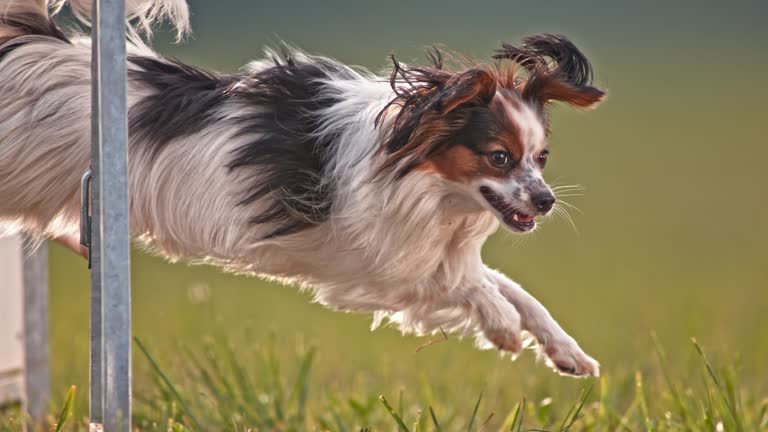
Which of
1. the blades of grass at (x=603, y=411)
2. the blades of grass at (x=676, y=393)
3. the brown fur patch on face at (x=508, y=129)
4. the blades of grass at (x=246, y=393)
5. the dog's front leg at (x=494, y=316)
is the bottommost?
the blades of grass at (x=246, y=393)

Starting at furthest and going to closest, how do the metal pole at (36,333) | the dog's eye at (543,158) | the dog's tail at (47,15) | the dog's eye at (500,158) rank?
the metal pole at (36,333) → the dog's tail at (47,15) → the dog's eye at (543,158) → the dog's eye at (500,158)

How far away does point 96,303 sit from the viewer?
9.69ft

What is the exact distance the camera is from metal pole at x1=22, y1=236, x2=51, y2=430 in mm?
5527

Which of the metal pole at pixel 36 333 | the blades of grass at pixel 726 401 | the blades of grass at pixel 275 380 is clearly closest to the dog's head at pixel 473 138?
the blades of grass at pixel 726 401

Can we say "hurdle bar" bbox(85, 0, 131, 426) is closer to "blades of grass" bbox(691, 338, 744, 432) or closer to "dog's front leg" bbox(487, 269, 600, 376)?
"dog's front leg" bbox(487, 269, 600, 376)

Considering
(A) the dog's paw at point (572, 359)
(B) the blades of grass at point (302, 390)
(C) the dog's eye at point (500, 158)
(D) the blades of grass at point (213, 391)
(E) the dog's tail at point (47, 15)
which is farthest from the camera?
(B) the blades of grass at point (302, 390)

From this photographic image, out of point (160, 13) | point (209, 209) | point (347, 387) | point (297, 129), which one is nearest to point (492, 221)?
point (297, 129)

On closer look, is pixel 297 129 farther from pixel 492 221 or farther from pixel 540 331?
pixel 540 331

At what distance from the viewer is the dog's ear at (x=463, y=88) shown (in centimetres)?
328

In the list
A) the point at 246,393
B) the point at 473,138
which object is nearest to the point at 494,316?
the point at 473,138

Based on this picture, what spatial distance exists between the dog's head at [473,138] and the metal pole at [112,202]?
3.11ft

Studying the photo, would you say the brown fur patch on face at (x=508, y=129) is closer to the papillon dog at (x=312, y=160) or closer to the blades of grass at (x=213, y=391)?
the papillon dog at (x=312, y=160)

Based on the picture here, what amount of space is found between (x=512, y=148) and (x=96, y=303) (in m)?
1.40

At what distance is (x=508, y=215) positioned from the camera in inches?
135
